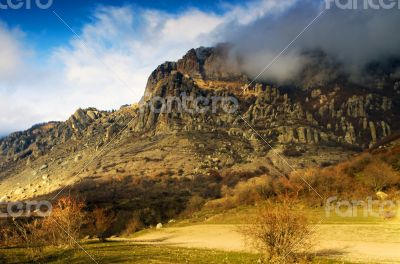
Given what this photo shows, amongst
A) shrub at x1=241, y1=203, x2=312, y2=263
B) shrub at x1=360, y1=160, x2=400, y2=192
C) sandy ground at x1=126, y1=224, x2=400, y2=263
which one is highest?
shrub at x1=360, y1=160, x2=400, y2=192

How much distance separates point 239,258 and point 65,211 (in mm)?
20548

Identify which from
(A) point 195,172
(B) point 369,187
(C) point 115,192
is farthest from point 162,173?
(B) point 369,187

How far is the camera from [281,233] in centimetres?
2484

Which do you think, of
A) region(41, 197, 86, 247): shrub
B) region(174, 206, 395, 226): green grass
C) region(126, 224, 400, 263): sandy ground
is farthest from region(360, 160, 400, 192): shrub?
region(41, 197, 86, 247): shrub

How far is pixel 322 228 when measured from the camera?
149ft

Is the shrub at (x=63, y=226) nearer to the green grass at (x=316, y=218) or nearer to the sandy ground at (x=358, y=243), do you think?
the sandy ground at (x=358, y=243)

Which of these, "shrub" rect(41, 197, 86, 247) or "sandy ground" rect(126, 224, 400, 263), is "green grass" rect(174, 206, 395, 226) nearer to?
"sandy ground" rect(126, 224, 400, 263)

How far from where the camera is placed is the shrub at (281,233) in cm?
2459

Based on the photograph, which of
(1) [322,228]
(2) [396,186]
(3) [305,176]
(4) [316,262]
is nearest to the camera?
(4) [316,262]

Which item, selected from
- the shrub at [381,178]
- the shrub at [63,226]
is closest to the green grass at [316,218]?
the shrub at [381,178]

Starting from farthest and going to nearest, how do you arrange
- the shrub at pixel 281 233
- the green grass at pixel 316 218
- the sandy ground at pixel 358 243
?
the green grass at pixel 316 218 → the sandy ground at pixel 358 243 → the shrub at pixel 281 233

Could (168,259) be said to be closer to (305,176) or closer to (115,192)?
(305,176)

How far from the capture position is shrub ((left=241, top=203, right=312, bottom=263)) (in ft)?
80.7

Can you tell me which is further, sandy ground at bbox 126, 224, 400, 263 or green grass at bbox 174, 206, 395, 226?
green grass at bbox 174, 206, 395, 226
